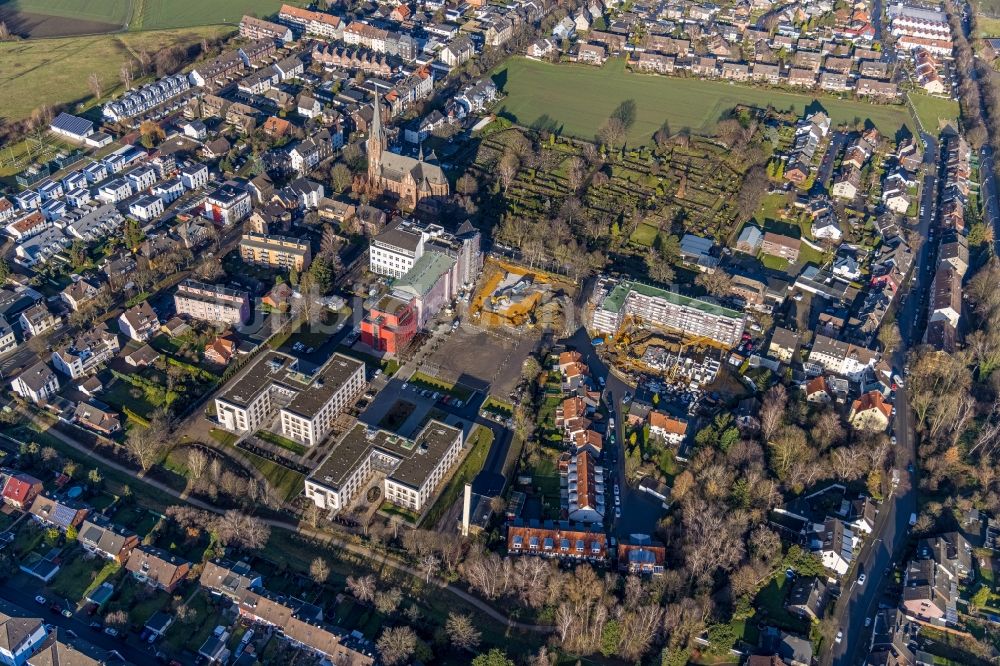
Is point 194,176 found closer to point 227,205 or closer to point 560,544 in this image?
point 227,205

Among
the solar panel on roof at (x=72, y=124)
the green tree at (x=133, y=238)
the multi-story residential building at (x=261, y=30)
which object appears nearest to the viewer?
the green tree at (x=133, y=238)

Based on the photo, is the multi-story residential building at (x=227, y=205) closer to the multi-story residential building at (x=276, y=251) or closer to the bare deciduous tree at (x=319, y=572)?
the multi-story residential building at (x=276, y=251)

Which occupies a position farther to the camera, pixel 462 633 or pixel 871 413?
pixel 871 413

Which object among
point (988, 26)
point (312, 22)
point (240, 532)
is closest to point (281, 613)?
point (240, 532)

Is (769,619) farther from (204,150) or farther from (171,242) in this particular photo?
(204,150)

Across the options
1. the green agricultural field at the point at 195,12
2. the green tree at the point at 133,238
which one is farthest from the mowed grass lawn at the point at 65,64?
the green tree at the point at 133,238

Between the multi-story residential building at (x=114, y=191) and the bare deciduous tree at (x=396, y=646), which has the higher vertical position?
the multi-story residential building at (x=114, y=191)

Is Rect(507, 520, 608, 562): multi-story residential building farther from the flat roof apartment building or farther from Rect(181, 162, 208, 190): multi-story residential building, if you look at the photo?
Rect(181, 162, 208, 190): multi-story residential building
